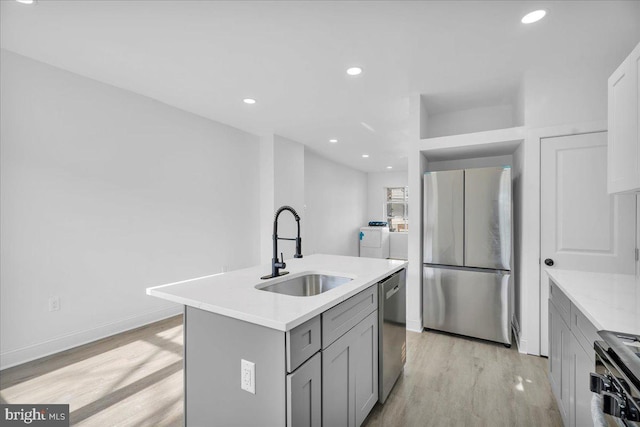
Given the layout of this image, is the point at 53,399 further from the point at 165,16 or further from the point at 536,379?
the point at 536,379

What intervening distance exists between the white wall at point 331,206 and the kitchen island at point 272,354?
4.32 metres

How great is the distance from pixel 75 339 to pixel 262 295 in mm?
2581

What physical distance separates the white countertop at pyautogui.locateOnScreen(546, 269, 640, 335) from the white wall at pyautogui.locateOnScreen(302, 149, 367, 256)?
4528mm

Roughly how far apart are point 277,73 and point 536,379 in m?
3.38

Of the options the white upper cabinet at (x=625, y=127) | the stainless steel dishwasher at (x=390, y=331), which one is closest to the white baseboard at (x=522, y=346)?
the stainless steel dishwasher at (x=390, y=331)

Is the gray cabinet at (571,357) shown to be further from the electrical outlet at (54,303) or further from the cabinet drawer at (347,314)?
the electrical outlet at (54,303)

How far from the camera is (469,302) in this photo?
2943 mm

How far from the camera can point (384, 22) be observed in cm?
202

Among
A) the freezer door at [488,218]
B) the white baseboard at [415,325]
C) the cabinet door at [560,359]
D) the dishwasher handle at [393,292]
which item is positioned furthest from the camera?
the white baseboard at [415,325]

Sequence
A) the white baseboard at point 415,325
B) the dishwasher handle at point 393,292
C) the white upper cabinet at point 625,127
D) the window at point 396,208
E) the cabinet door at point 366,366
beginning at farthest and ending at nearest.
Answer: the window at point 396,208
the white baseboard at point 415,325
the dishwasher handle at point 393,292
the cabinet door at point 366,366
the white upper cabinet at point 625,127

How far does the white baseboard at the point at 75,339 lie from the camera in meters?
2.39

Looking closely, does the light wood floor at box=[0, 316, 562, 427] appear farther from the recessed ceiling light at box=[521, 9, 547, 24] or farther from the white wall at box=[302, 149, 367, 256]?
the white wall at box=[302, 149, 367, 256]

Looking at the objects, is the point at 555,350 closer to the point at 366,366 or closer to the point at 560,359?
the point at 560,359

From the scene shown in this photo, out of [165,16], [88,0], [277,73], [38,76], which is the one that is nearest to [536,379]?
[277,73]
